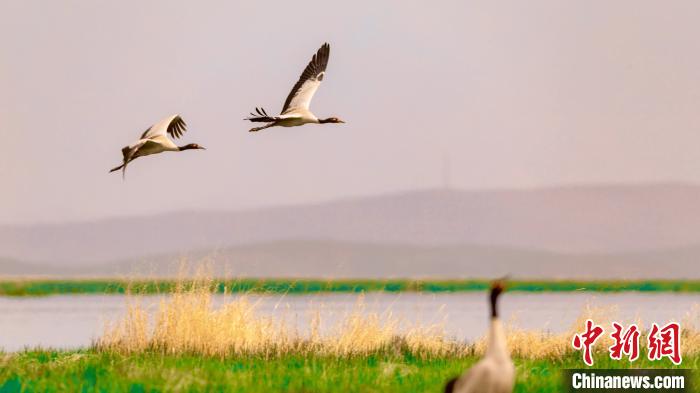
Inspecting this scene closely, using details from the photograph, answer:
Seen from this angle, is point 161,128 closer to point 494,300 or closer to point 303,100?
point 303,100

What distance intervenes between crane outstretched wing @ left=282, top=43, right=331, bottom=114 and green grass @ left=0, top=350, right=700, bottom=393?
3692mm

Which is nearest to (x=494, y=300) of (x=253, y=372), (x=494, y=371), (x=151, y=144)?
(x=494, y=371)

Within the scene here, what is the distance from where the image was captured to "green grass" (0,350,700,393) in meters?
12.7

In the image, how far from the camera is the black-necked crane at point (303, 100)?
1545 cm

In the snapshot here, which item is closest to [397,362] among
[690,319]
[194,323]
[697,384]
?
[194,323]

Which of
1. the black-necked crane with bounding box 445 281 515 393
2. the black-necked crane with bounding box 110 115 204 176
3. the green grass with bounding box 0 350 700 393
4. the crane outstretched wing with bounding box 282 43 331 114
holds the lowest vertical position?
the green grass with bounding box 0 350 700 393

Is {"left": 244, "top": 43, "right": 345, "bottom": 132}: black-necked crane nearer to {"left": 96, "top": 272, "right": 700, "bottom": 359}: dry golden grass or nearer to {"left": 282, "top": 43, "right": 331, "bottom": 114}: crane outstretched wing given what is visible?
{"left": 282, "top": 43, "right": 331, "bottom": 114}: crane outstretched wing

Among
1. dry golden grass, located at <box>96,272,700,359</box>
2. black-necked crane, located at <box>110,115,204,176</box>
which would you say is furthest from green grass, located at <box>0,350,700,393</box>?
black-necked crane, located at <box>110,115,204,176</box>

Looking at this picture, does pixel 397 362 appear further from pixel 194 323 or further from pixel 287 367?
pixel 194 323

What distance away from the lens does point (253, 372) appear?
46.3 feet

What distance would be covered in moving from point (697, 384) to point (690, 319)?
5743 millimetres

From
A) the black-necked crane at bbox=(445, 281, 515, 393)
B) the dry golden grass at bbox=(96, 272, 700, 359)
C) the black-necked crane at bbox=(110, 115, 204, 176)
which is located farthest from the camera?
the dry golden grass at bbox=(96, 272, 700, 359)

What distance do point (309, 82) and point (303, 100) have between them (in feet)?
2.47

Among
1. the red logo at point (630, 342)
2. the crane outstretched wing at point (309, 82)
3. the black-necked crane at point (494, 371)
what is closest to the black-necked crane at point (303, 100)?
the crane outstretched wing at point (309, 82)
